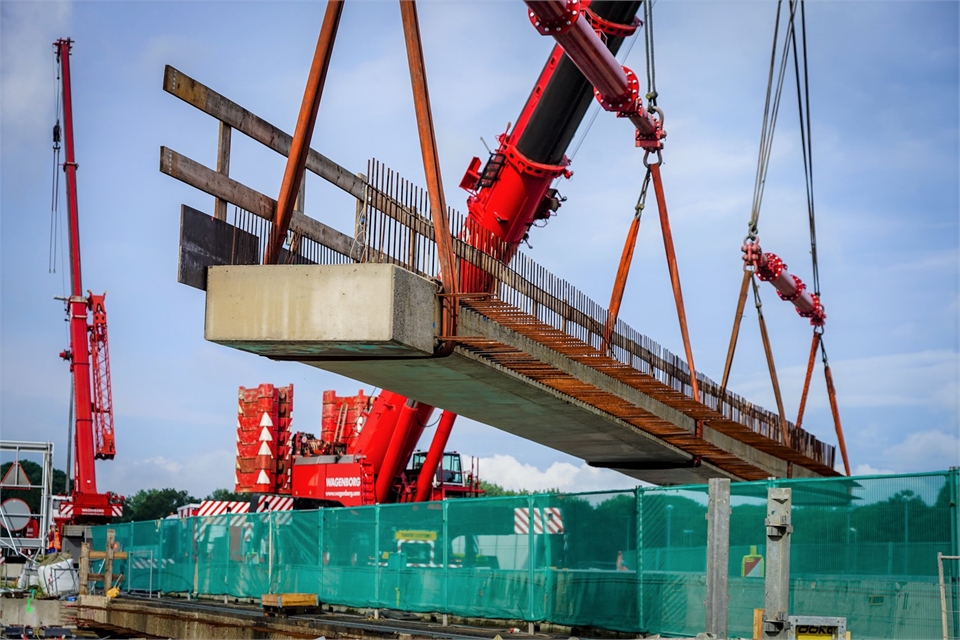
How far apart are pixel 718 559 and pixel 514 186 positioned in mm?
12720

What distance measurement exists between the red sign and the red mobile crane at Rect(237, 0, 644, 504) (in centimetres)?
2

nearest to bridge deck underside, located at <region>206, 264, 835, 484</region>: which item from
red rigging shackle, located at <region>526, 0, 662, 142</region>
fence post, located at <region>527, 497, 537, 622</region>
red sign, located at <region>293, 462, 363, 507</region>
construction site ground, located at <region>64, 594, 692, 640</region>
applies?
fence post, located at <region>527, 497, 537, 622</region>

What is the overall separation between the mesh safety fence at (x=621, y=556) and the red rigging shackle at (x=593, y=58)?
22.0ft

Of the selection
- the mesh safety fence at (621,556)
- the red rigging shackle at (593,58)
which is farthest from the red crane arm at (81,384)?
the red rigging shackle at (593,58)

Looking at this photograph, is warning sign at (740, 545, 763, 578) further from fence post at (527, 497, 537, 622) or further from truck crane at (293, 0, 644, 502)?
truck crane at (293, 0, 644, 502)

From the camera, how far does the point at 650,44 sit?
21047mm

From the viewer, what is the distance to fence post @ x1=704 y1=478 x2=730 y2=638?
1097 centimetres

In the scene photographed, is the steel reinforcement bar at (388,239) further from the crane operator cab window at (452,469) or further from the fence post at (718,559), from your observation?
the crane operator cab window at (452,469)

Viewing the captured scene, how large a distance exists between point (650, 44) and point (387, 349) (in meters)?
10.6

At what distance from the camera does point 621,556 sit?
52.6 feet

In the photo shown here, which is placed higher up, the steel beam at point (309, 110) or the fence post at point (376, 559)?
the steel beam at point (309, 110)

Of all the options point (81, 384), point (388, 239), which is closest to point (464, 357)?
point (388, 239)

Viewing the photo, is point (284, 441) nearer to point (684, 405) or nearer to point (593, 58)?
point (684, 405)

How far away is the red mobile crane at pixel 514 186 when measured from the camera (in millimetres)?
17562
